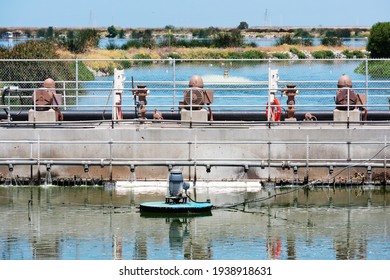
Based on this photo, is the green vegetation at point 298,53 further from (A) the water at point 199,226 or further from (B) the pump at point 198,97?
(A) the water at point 199,226

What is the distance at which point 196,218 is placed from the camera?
31.5 meters

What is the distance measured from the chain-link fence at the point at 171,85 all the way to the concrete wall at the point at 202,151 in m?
0.82

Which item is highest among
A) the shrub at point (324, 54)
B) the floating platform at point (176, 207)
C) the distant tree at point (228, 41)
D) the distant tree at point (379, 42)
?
the distant tree at point (379, 42)

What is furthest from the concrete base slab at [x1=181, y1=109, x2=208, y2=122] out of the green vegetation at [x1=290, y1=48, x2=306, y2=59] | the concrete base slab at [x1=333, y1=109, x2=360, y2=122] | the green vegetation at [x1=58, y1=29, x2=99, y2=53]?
the green vegetation at [x1=290, y1=48, x2=306, y2=59]

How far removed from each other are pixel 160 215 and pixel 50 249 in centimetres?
339

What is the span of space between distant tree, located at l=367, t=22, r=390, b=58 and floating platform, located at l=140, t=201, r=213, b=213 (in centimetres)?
4738

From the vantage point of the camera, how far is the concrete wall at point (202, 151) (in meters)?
35.4

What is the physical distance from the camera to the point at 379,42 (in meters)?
79.4

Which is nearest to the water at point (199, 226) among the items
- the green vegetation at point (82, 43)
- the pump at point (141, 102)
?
the pump at point (141, 102)

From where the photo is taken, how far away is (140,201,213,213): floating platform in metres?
31.4

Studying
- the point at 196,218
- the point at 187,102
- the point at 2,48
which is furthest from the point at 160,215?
the point at 2,48

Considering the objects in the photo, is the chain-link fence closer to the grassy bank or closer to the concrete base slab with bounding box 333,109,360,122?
the concrete base slab with bounding box 333,109,360,122

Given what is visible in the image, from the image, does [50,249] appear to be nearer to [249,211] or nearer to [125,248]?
[125,248]

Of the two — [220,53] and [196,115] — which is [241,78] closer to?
[220,53]
